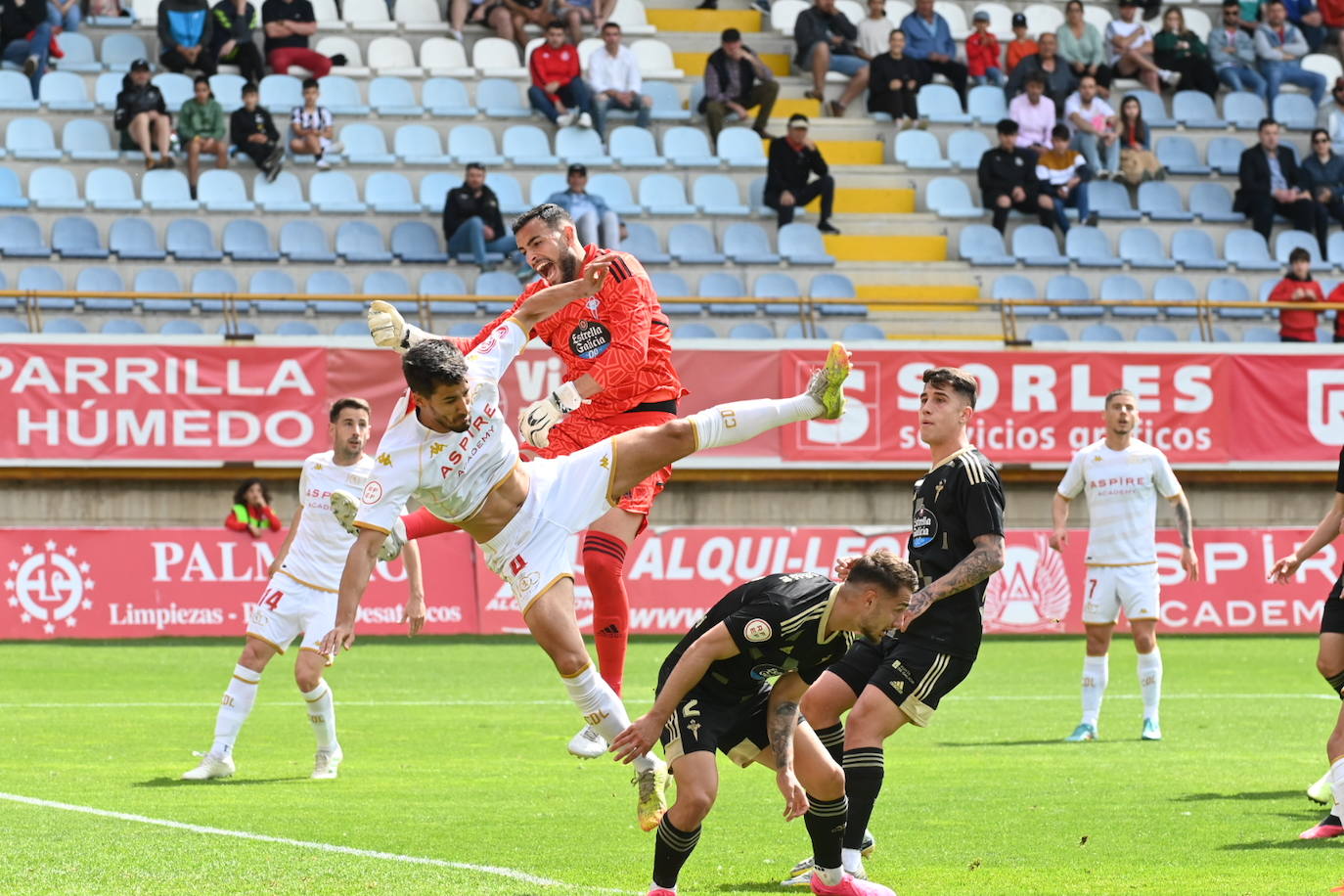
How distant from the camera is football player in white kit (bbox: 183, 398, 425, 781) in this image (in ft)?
34.6

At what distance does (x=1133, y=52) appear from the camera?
28953 mm

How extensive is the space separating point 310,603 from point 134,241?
13.5 meters

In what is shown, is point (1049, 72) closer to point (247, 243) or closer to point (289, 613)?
point (247, 243)

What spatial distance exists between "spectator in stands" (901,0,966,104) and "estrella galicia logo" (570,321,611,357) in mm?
19757

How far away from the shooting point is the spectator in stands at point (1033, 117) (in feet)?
88.3

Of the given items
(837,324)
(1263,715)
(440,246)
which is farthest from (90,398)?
(1263,715)

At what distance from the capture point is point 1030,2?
30.6m

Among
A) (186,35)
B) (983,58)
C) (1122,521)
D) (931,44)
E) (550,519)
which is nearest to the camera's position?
(550,519)

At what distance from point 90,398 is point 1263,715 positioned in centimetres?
1337

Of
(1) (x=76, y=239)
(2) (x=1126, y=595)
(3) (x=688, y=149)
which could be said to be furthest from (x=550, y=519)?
(3) (x=688, y=149)

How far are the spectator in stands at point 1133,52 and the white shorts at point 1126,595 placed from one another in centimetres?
1729

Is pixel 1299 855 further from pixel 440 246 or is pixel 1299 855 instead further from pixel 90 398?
pixel 440 246

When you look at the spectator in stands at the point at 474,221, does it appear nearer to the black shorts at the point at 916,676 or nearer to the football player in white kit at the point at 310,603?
the football player in white kit at the point at 310,603

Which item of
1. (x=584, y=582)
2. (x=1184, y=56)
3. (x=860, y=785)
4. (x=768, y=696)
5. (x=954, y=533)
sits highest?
(x=1184, y=56)
